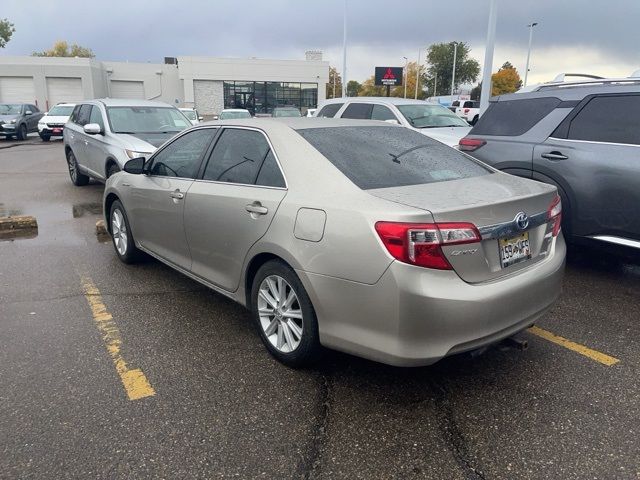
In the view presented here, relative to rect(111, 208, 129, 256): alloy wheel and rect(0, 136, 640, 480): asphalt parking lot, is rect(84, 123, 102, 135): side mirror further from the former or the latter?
rect(0, 136, 640, 480): asphalt parking lot

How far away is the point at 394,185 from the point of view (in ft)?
10.5

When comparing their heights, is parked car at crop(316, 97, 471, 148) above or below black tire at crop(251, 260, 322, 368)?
above

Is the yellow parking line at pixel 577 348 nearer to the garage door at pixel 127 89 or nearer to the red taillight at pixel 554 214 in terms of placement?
the red taillight at pixel 554 214

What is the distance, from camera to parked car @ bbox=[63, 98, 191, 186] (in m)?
8.24

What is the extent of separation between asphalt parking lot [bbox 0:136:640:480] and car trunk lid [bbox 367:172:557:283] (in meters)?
0.80

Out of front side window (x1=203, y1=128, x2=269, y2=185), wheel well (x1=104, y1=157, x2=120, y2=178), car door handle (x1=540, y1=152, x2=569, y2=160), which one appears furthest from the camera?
wheel well (x1=104, y1=157, x2=120, y2=178)

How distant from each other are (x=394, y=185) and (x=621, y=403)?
5.97 feet

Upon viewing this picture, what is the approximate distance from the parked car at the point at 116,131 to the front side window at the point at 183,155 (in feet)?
10.8

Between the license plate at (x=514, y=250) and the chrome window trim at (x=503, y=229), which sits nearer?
the chrome window trim at (x=503, y=229)

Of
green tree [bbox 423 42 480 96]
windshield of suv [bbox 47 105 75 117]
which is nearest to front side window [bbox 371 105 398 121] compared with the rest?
windshield of suv [bbox 47 105 75 117]

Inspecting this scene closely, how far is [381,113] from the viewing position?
9766mm

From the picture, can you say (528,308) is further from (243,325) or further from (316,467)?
(243,325)

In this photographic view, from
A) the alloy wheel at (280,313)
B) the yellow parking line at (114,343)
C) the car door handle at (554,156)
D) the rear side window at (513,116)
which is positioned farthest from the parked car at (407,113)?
the alloy wheel at (280,313)

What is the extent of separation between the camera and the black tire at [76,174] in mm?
10891
